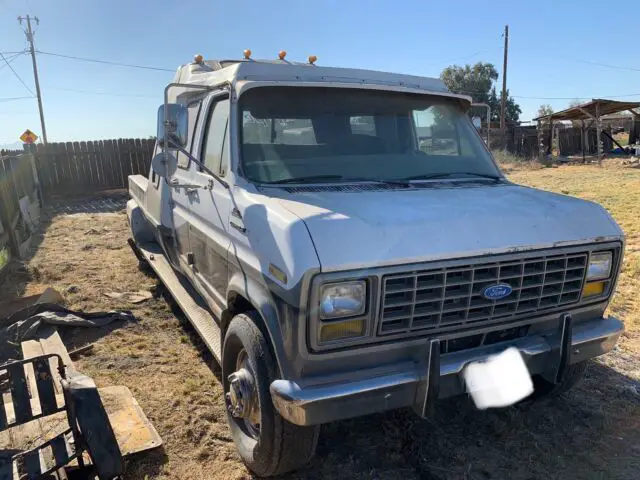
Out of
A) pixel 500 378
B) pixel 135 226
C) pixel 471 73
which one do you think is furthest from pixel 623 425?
pixel 471 73

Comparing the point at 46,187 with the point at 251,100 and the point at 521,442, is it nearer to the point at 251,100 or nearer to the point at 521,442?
the point at 251,100

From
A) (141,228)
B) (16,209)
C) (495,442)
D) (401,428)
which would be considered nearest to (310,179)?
(401,428)

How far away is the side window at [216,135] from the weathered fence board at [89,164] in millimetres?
14256

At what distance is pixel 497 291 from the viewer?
2.64 meters

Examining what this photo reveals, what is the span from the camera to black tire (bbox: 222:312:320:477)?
8.68 feet

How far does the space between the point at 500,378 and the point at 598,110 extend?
24043 mm

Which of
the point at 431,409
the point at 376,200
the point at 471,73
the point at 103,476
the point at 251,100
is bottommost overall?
the point at 103,476

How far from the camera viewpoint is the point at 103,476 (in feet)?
8.18

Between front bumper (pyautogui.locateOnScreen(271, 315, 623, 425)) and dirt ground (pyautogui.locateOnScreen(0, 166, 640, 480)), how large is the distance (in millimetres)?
756

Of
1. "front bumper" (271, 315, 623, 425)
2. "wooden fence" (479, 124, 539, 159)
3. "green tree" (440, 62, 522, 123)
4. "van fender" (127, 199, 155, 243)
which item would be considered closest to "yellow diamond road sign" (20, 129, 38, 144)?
"van fender" (127, 199, 155, 243)

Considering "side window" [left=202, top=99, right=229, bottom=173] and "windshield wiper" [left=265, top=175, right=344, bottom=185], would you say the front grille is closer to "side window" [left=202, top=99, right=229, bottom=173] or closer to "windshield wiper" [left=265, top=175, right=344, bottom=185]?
"windshield wiper" [left=265, top=175, right=344, bottom=185]

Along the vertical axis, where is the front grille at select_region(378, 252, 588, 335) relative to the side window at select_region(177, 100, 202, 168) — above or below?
below

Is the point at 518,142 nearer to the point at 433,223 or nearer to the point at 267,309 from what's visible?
the point at 433,223

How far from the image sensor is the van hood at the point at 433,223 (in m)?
2.35
